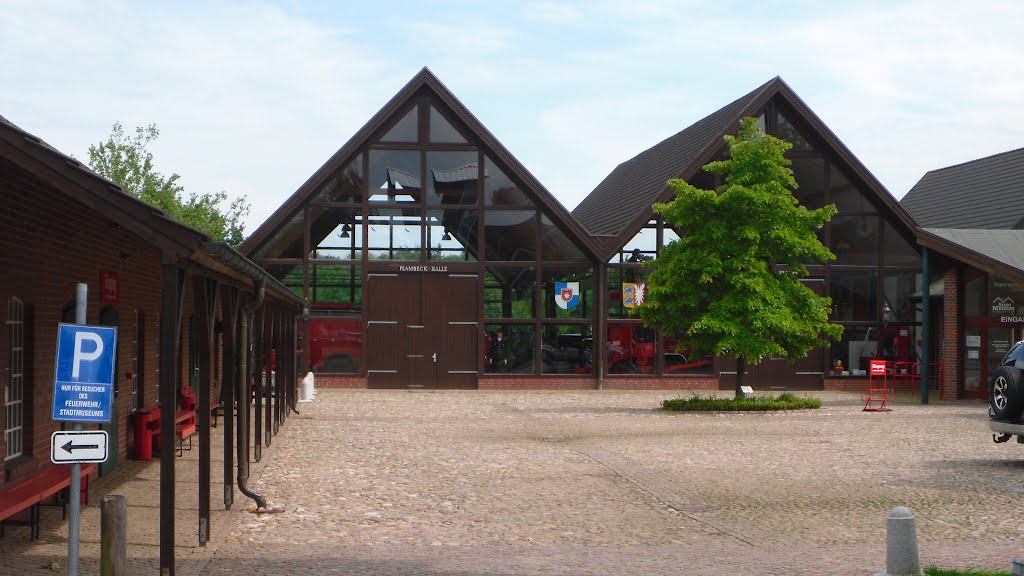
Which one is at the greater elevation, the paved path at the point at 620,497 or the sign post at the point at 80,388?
the sign post at the point at 80,388

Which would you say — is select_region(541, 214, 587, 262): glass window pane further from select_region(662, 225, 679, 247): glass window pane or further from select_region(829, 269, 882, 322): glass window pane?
select_region(829, 269, 882, 322): glass window pane

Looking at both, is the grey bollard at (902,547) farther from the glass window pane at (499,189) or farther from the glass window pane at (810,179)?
the glass window pane at (810,179)

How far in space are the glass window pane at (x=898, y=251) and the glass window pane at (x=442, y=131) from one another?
1279 cm

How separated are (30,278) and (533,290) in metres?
23.4

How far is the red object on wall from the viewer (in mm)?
14031

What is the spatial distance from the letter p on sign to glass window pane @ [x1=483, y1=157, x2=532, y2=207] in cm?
2726

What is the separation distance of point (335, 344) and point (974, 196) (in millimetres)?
22163

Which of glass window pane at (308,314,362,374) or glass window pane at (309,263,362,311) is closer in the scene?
glass window pane at (308,314,362,374)

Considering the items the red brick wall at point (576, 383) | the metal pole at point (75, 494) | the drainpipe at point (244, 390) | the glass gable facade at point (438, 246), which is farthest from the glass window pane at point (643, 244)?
the metal pole at point (75, 494)

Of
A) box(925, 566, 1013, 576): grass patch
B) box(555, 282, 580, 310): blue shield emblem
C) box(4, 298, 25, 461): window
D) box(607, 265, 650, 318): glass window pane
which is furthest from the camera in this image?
box(555, 282, 580, 310): blue shield emblem

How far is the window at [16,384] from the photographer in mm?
11344

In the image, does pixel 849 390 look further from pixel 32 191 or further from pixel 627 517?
pixel 32 191

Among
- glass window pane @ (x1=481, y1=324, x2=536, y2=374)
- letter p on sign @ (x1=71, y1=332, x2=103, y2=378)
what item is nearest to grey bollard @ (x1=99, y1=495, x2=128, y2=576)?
letter p on sign @ (x1=71, y1=332, x2=103, y2=378)

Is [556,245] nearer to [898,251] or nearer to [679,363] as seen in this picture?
[679,363]
